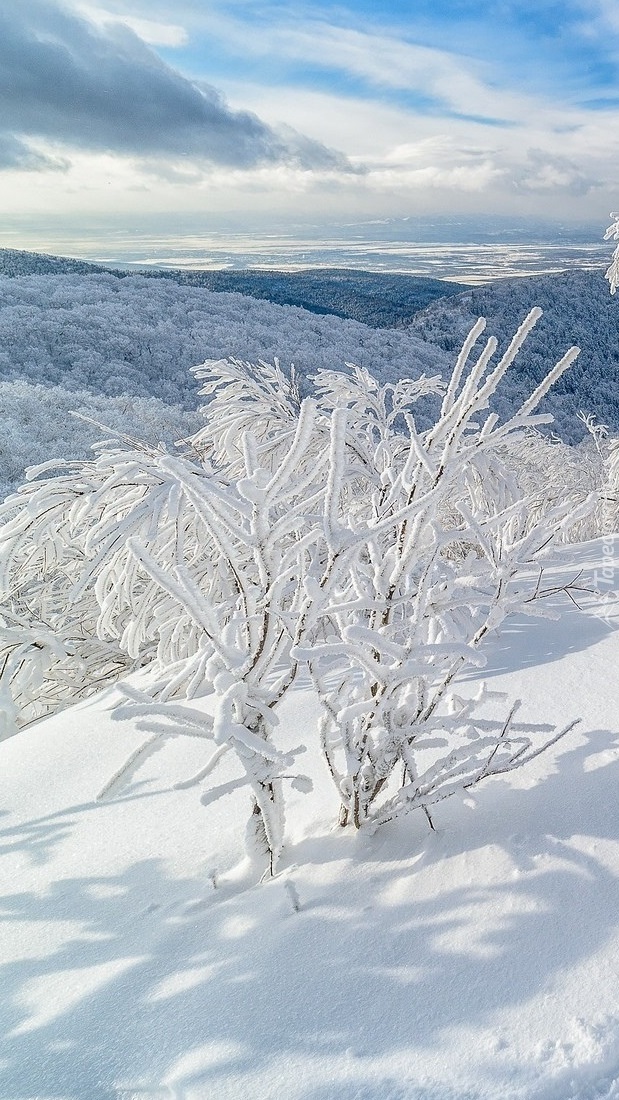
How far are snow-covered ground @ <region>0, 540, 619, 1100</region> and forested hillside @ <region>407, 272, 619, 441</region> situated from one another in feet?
137

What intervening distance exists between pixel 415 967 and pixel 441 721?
22.3 inches

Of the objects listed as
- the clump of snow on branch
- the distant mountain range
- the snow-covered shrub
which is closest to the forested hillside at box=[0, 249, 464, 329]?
the distant mountain range

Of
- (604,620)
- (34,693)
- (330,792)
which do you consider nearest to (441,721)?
(330,792)

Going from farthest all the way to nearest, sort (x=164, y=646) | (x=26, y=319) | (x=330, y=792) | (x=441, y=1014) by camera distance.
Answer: (x=26, y=319) → (x=164, y=646) → (x=330, y=792) → (x=441, y=1014)

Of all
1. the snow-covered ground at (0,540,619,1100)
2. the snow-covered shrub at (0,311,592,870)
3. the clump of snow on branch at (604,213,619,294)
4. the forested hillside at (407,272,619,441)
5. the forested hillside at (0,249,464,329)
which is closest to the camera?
the snow-covered ground at (0,540,619,1100)

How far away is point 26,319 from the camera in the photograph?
27.4 metres

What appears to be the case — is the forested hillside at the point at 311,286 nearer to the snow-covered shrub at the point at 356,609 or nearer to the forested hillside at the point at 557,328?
the forested hillside at the point at 557,328

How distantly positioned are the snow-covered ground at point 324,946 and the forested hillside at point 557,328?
4175cm

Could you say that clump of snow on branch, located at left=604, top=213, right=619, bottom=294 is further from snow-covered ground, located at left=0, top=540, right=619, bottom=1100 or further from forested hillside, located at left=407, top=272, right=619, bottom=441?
forested hillside, located at left=407, top=272, right=619, bottom=441

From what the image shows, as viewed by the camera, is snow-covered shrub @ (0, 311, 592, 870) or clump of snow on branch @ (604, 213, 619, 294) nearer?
snow-covered shrub @ (0, 311, 592, 870)

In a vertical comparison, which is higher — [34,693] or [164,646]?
[164,646]

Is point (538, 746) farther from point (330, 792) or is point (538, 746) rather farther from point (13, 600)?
point (13, 600)

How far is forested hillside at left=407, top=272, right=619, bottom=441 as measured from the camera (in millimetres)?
46469

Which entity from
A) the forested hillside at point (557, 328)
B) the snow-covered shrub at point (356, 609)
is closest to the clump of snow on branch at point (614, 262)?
the snow-covered shrub at point (356, 609)
